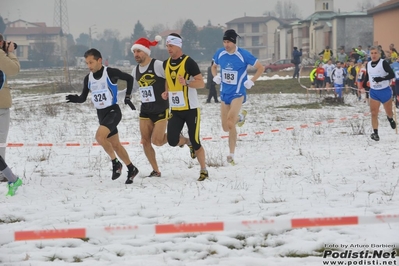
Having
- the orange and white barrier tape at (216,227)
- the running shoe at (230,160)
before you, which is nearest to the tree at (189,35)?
the running shoe at (230,160)

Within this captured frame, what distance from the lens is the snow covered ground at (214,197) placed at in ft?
17.8

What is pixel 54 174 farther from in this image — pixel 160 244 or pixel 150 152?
pixel 160 244

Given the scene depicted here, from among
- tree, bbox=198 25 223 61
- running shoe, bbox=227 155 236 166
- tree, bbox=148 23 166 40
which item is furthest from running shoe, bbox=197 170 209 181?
tree, bbox=198 25 223 61

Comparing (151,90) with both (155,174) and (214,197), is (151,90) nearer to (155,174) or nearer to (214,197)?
(155,174)

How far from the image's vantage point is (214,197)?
24.8 ft

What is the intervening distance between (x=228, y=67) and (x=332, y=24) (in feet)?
207

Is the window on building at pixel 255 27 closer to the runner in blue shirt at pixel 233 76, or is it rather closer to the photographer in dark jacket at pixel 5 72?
the runner in blue shirt at pixel 233 76

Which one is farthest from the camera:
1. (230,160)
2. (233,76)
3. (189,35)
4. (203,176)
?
(189,35)

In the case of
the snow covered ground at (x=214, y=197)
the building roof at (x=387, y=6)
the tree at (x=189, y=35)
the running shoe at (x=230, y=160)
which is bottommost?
the snow covered ground at (x=214, y=197)

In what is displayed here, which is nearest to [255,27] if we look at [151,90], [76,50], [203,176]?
[76,50]

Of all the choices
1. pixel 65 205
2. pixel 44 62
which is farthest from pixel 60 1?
pixel 65 205

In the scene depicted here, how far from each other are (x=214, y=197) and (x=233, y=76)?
332 cm

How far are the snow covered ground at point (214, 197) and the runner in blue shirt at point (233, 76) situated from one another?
0.63 metres

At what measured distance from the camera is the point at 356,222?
469 cm
